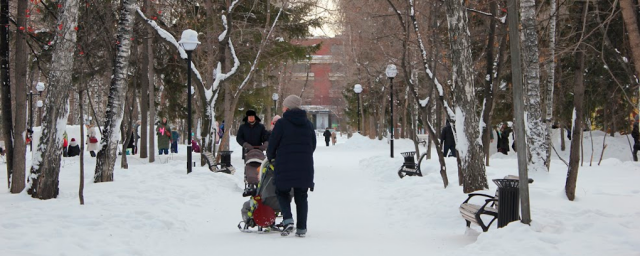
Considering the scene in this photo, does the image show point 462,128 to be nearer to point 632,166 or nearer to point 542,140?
point 542,140

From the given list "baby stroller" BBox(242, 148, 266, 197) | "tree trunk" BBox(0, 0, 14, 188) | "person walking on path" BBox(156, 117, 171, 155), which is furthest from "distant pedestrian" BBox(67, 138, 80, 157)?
"baby stroller" BBox(242, 148, 266, 197)

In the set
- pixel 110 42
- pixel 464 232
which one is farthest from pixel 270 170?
pixel 110 42

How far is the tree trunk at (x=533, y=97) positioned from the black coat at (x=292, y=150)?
6.38m

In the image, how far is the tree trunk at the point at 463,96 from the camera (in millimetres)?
11367

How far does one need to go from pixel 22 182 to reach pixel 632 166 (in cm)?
1478

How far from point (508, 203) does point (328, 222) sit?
3.11 m

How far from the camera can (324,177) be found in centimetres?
1833

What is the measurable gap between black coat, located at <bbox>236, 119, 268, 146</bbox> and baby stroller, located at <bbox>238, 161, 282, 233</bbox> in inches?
95.2

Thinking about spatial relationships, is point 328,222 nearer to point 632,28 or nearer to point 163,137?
point 632,28

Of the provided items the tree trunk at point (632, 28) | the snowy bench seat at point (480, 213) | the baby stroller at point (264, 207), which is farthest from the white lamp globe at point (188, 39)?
the tree trunk at point (632, 28)

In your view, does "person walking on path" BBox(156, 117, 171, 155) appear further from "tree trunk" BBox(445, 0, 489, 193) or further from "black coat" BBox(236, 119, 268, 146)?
"tree trunk" BBox(445, 0, 489, 193)

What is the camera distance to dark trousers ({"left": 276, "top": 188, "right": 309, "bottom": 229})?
809 centimetres

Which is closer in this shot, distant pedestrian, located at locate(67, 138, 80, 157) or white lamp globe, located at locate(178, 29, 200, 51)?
white lamp globe, located at locate(178, 29, 200, 51)

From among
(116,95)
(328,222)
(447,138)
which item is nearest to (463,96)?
(328,222)
